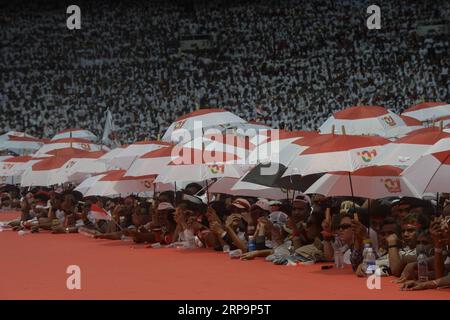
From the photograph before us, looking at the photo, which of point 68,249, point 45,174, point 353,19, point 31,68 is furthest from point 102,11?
point 68,249

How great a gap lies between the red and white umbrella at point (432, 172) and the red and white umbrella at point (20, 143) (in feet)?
72.7

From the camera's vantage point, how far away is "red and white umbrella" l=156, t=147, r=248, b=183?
13477mm

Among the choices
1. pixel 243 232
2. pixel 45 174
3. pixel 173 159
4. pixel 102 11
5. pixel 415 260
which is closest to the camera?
pixel 415 260

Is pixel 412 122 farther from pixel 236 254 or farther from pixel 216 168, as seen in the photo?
pixel 236 254

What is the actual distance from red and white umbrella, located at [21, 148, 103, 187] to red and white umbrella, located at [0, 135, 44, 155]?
9.70 meters

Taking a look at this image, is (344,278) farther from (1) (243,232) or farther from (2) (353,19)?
(2) (353,19)

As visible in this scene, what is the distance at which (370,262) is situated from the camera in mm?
9898

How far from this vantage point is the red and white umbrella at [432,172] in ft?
31.3

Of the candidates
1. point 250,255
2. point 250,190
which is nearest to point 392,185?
point 250,255

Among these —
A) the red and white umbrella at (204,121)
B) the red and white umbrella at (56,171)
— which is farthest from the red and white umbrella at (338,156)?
the red and white umbrella at (56,171)

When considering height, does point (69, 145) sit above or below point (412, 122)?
below

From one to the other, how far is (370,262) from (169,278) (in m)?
2.48

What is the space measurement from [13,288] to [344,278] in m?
3.88

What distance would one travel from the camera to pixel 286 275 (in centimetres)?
1041
